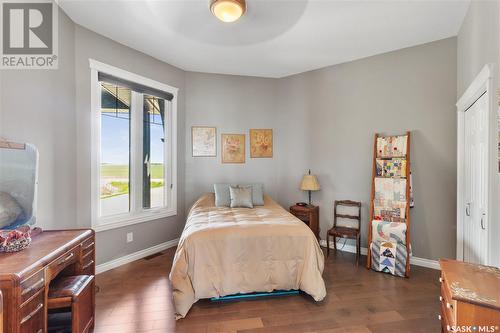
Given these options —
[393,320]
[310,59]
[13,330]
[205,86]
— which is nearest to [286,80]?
[310,59]

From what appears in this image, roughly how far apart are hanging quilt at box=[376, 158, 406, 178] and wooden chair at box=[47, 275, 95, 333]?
3.35m

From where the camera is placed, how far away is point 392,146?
306 centimetres

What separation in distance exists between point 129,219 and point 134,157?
2.83 ft

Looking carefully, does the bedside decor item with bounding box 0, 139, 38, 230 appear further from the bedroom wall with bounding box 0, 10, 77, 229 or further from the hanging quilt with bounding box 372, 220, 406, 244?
the hanging quilt with bounding box 372, 220, 406, 244

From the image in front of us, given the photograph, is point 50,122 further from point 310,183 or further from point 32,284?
point 310,183

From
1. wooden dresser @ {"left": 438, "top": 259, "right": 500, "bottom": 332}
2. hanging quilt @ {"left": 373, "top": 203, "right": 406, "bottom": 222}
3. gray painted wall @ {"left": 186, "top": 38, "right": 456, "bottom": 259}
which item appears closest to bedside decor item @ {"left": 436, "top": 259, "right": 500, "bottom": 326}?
wooden dresser @ {"left": 438, "top": 259, "right": 500, "bottom": 332}

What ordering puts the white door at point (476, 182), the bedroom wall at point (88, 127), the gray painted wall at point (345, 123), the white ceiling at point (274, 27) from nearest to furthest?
the white door at point (476, 182)
the white ceiling at point (274, 27)
the bedroom wall at point (88, 127)
the gray painted wall at point (345, 123)

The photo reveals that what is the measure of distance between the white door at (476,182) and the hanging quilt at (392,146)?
0.59m

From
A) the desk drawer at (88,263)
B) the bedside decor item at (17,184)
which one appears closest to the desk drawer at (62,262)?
the desk drawer at (88,263)

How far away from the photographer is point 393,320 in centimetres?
195

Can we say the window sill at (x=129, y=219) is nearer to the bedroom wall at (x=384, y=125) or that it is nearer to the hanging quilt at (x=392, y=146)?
the bedroom wall at (x=384, y=125)

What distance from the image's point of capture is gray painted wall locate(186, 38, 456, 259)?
9.42ft

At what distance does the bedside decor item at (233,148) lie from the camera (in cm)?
407

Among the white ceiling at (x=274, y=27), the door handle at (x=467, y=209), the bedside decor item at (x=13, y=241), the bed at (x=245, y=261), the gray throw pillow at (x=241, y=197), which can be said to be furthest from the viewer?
the gray throw pillow at (x=241, y=197)
